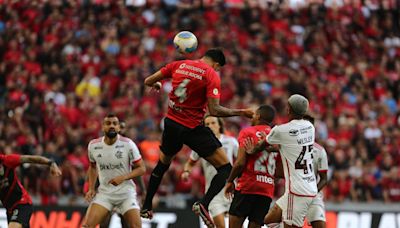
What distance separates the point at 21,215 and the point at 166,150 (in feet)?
9.50

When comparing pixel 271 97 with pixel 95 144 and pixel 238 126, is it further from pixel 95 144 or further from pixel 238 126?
pixel 95 144

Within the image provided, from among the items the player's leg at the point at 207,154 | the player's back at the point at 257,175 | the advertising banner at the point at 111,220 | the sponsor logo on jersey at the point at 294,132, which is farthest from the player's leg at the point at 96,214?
the advertising banner at the point at 111,220

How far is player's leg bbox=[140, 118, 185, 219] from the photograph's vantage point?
14969mm

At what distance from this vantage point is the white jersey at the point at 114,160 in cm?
1694

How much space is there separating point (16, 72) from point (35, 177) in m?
4.50

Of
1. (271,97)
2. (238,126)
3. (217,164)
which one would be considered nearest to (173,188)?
(238,126)

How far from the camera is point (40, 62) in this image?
91.5 feet

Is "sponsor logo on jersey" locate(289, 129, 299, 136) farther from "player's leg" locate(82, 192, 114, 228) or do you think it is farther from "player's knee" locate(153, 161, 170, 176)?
"player's leg" locate(82, 192, 114, 228)

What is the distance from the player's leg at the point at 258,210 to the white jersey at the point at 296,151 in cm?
131

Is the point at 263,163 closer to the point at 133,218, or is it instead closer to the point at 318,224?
the point at 318,224

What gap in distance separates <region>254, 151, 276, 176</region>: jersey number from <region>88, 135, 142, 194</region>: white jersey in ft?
7.86

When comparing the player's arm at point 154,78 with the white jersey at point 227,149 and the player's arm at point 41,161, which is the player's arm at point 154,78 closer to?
the player's arm at point 41,161

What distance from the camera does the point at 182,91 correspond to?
48.4 feet

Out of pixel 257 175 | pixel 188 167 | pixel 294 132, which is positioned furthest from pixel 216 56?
pixel 188 167
